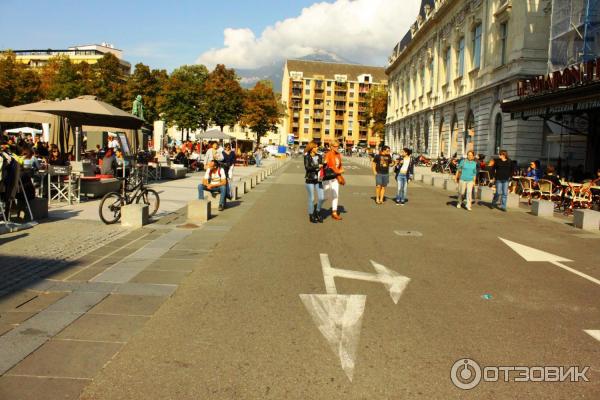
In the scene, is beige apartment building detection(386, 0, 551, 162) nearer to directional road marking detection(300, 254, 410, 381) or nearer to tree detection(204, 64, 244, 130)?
directional road marking detection(300, 254, 410, 381)

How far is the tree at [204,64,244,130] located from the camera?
55.6m

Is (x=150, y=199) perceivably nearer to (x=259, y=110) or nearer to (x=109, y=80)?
(x=259, y=110)

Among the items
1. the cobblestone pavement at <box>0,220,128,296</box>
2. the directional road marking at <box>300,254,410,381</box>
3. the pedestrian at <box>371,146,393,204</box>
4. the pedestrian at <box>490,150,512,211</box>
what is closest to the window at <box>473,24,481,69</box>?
the pedestrian at <box>490,150,512,211</box>

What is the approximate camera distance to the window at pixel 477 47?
3881 cm

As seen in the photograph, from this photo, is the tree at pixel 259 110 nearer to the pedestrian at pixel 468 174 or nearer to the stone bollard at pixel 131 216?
the pedestrian at pixel 468 174

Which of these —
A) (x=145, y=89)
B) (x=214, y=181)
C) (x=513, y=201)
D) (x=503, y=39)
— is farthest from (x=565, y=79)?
(x=145, y=89)

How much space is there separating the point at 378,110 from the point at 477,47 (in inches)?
1923

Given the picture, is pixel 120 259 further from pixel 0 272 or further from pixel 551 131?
pixel 551 131

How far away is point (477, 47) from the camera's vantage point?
3934 centimetres

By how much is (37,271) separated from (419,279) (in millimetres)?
5033

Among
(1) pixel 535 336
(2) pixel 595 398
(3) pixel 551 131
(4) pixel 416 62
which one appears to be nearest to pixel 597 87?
(3) pixel 551 131

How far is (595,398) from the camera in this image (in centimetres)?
373

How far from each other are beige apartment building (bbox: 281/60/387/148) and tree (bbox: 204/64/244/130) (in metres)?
82.2

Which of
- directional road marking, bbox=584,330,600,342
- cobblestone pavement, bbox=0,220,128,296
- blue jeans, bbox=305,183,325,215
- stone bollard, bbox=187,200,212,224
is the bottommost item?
directional road marking, bbox=584,330,600,342
